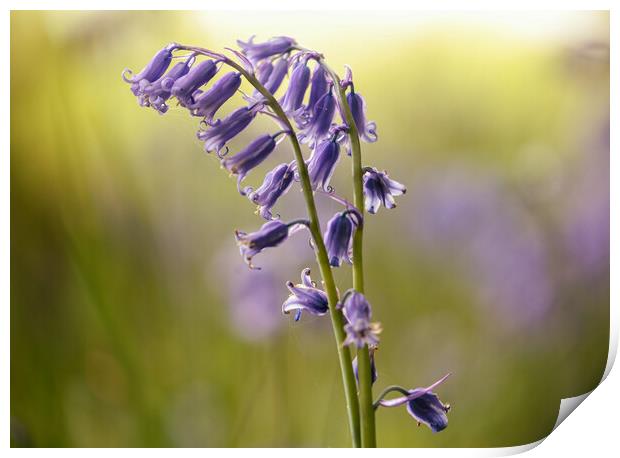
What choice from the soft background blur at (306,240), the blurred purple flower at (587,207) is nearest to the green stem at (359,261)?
the soft background blur at (306,240)

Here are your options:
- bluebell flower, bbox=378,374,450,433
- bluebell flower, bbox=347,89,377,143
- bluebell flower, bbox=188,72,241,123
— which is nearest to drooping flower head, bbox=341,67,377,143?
bluebell flower, bbox=347,89,377,143

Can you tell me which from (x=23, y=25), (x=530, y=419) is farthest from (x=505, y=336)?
(x=23, y=25)

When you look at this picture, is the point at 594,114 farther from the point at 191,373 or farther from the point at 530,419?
the point at 191,373

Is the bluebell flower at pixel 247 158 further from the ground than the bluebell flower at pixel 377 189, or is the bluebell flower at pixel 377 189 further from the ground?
the bluebell flower at pixel 247 158

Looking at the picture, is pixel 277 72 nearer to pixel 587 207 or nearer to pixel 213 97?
pixel 213 97

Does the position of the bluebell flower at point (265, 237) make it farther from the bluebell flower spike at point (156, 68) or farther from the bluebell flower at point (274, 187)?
the bluebell flower spike at point (156, 68)

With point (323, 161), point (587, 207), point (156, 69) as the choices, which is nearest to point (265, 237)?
point (323, 161)

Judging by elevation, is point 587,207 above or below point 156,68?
below
